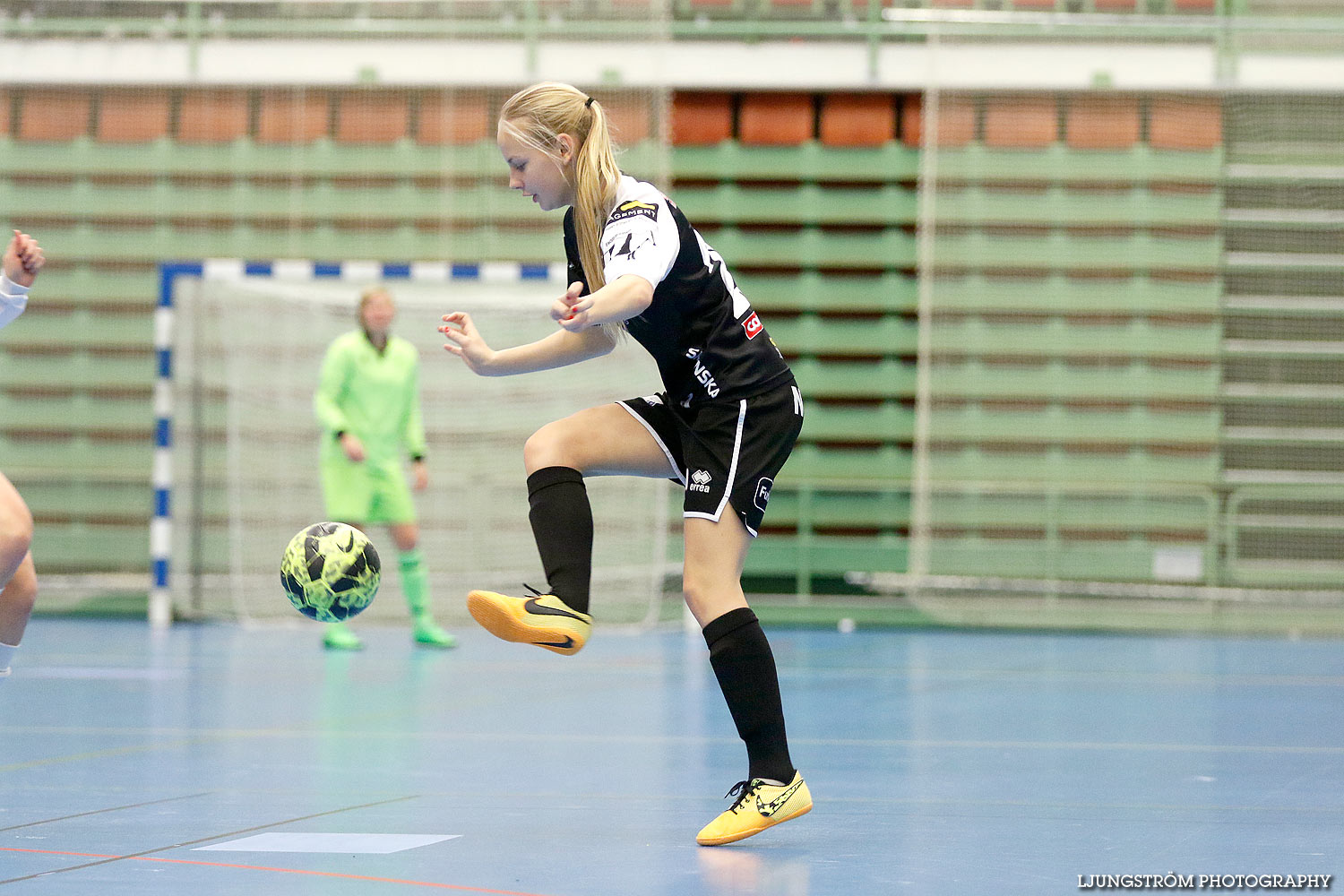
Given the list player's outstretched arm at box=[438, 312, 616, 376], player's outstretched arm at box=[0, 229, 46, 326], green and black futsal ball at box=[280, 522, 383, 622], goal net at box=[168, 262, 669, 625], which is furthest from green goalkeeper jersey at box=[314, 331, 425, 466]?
player's outstretched arm at box=[438, 312, 616, 376]

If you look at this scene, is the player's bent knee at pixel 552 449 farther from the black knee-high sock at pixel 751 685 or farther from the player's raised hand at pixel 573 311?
the black knee-high sock at pixel 751 685

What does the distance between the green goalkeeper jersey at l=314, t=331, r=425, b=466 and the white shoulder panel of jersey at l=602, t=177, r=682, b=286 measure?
5455mm

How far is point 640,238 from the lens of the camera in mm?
3234

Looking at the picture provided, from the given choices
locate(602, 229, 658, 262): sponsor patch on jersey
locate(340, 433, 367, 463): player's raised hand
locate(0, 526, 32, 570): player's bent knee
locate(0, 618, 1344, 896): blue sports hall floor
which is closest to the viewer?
locate(0, 618, 1344, 896): blue sports hall floor

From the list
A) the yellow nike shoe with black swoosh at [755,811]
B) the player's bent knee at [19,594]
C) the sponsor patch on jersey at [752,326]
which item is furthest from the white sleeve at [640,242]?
the player's bent knee at [19,594]

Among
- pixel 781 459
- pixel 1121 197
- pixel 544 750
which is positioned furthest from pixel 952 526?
pixel 781 459

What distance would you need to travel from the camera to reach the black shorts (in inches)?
132

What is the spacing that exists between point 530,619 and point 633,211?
0.91 meters

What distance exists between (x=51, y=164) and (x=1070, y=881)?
416 inches

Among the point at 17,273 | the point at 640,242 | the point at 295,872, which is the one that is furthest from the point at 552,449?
the point at 17,273

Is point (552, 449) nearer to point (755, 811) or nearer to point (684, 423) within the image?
point (684, 423)

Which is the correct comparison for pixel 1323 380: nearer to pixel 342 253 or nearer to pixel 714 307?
pixel 342 253

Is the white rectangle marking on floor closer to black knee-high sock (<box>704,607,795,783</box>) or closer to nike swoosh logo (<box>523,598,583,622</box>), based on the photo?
nike swoosh logo (<box>523,598,583,622</box>)

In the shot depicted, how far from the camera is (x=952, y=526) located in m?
10.1
